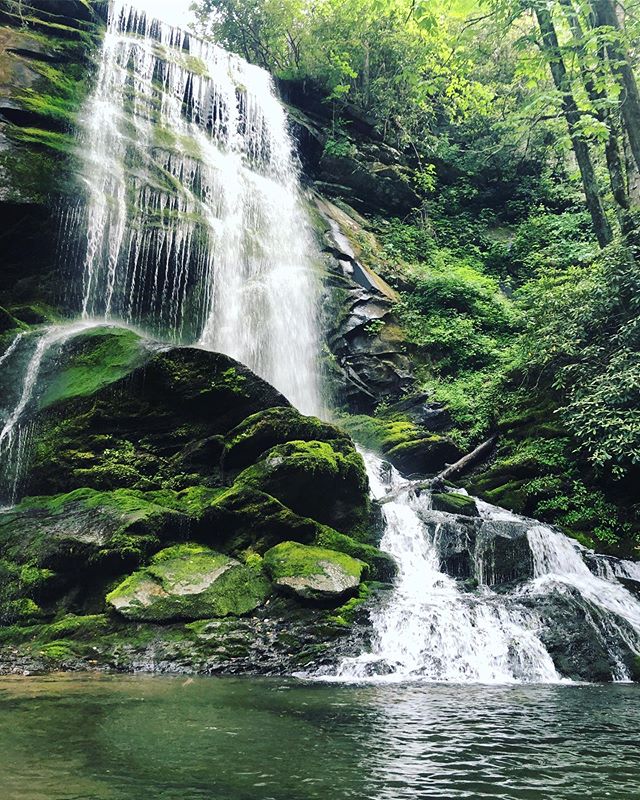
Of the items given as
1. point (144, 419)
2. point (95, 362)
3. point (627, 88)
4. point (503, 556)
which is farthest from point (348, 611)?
point (627, 88)

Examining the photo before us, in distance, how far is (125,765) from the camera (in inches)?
116

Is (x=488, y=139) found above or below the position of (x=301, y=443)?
above

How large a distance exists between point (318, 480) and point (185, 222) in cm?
921

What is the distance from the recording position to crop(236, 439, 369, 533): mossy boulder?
8938 mm

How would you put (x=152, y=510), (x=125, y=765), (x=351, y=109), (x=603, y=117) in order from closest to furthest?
(x=125, y=765)
(x=152, y=510)
(x=603, y=117)
(x=351, y=109)

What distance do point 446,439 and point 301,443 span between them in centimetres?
597

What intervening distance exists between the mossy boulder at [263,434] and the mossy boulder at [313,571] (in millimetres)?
2002

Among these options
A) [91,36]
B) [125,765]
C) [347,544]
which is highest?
[91,36]

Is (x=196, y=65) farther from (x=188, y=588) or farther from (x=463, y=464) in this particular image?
(x=188, y=588)

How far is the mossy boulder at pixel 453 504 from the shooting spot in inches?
425

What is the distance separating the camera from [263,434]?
9688mm

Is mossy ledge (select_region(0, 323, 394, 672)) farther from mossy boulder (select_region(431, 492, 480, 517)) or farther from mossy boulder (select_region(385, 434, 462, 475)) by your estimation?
mossy boulder (select_region(385, 434, 462, 475))

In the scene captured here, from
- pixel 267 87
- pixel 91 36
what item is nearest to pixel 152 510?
pixel 91 36

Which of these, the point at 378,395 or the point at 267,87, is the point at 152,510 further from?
the point at 267,87
